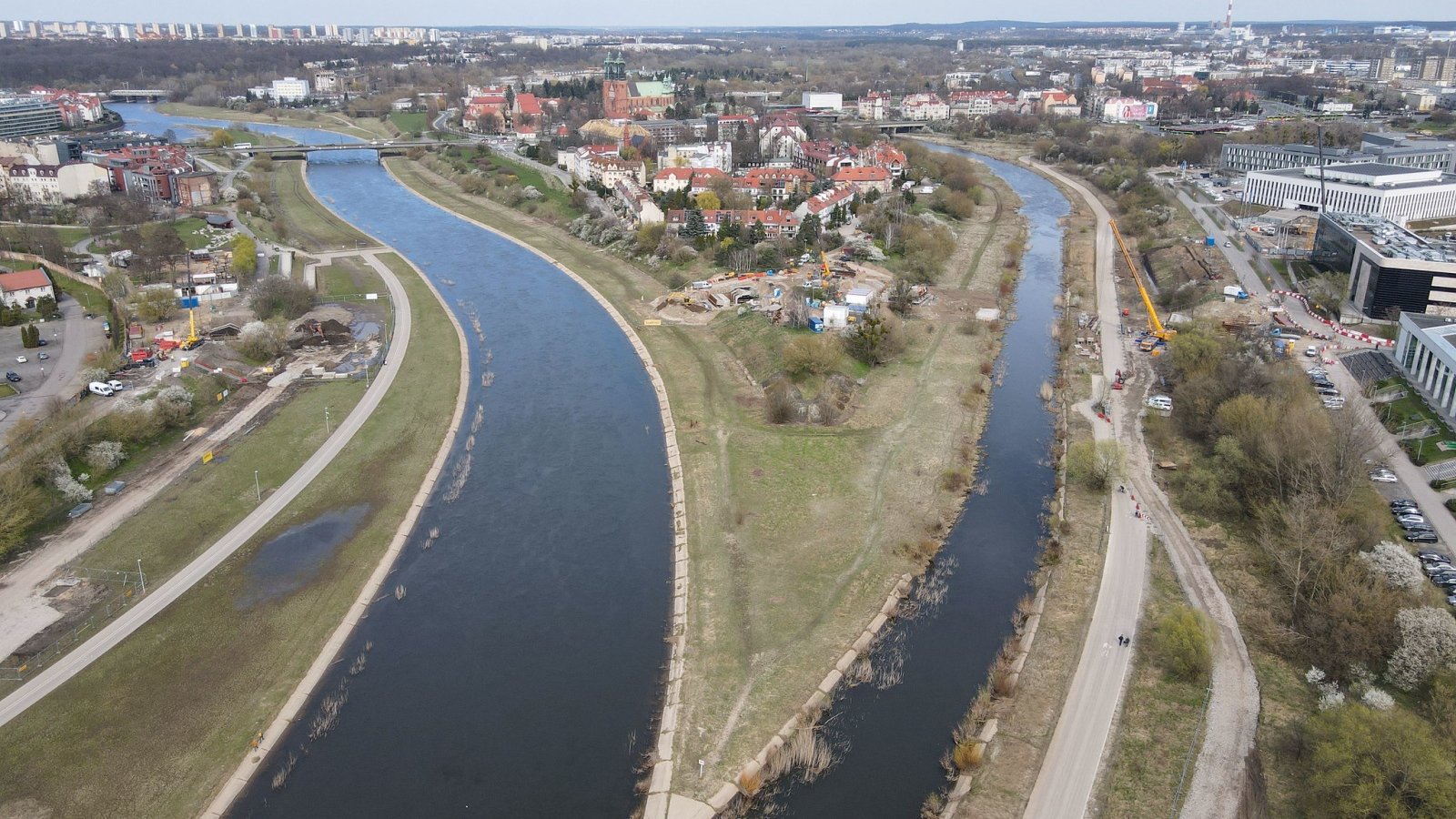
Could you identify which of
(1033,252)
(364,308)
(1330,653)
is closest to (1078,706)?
(1330,653)

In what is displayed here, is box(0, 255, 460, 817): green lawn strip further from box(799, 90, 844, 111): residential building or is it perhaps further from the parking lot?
box(799, 90, 844, 111): residential building

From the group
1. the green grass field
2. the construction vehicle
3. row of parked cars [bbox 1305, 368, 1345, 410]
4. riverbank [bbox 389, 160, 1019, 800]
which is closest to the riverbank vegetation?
row of parked cars [bbox 1305, 368, 1345, 410]

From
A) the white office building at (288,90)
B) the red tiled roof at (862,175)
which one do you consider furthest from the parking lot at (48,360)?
the white office building at (288,90)

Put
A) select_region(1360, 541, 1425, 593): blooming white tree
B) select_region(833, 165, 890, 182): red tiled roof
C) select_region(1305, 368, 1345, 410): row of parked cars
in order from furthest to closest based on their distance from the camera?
select_region(833, 165, 890, 182): red tiled roof < select_region(1305, 368, 1345, 410): row of parked cars < select_region(1360, 541, 1425, 593): blooming white tree

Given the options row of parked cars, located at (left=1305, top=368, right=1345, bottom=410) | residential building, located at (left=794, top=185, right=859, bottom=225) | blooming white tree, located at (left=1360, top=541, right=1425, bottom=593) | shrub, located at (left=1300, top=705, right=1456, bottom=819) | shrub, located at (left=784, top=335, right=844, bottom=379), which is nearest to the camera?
shrub, located at (left=1300, top=705, right=1456, bottom=819)

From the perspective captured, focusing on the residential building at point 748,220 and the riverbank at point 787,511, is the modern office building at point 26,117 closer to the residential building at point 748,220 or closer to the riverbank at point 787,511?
the residential building at point 748,220

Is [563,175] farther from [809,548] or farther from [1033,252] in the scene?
[809,548]

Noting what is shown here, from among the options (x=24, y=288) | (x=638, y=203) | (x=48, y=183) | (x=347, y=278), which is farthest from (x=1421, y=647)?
(x=48, y=183)
